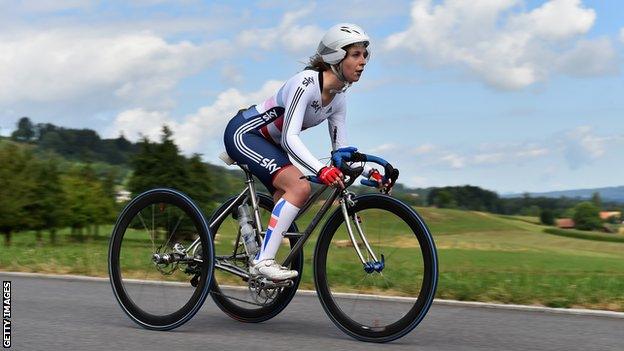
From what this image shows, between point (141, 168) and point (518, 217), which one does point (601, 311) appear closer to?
point (141, 168)

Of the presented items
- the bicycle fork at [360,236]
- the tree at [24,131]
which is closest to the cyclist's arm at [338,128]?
the bicycle fork at [360,236]

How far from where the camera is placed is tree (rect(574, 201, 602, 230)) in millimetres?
91375

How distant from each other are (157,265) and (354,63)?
2.06m

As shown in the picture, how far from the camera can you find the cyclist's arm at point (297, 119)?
17.0ft

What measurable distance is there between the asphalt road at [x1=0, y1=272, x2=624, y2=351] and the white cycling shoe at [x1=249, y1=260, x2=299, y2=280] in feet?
1.31

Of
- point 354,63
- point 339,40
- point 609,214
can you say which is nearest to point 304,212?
point 354,63

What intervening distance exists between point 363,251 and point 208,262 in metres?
1.08

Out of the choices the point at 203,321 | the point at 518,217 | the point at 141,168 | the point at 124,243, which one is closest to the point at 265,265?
the point at 203,321

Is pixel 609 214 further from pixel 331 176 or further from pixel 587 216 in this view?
pixel 331 176

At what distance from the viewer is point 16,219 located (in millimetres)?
78938

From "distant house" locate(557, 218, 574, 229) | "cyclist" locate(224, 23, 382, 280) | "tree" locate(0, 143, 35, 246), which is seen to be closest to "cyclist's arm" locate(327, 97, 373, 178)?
"cyclist" locate(224, 23, 382, 280)

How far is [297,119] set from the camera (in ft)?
17.0

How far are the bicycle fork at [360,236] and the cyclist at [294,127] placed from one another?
22cm

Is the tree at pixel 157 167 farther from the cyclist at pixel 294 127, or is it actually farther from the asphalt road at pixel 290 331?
the cyclist at pixel 294 127
